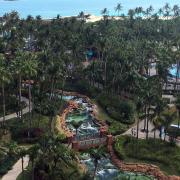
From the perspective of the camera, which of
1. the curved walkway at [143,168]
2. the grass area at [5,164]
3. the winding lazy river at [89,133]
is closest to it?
the grass area at [5,164]

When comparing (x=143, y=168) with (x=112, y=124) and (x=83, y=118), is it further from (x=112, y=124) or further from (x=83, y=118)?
(x=83, y=118)

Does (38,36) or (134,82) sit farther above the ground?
(38,36)

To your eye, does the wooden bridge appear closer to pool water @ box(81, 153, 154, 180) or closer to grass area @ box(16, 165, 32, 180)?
pool water @ box(81, 153, 154, 180)

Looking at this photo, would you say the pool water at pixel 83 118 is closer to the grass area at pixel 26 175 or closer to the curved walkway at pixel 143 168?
the curved walkway at pixel 143 168

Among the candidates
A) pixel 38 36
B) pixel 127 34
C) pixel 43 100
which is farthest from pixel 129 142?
pixel 127 34

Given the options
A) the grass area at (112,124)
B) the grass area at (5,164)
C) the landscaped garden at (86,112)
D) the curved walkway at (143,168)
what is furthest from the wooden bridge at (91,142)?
the grass area at (5,164)

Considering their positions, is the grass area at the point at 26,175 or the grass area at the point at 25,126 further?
the grass area at the point at 25,126

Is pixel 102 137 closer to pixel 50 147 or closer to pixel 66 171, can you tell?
pixel 66 171
